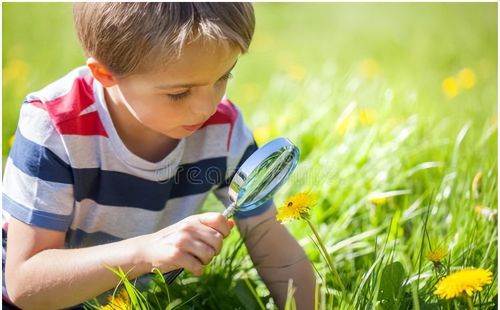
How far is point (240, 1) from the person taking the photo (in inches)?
53.9

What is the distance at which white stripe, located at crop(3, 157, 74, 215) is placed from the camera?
1365 mm

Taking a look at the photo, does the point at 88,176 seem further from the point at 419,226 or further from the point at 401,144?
the point at 401,144

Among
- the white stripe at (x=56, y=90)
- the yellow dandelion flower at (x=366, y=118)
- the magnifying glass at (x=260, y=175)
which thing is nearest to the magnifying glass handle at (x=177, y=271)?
the magnifying glass at (x=260, y=175)

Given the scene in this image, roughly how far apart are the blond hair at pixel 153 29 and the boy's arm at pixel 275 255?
1.22 feet

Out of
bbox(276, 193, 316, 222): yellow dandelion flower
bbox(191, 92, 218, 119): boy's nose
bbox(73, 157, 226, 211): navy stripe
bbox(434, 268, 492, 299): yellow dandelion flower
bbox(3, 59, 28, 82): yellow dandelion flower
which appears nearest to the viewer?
bbox(434, 268, 492, 299): yellow dandelion flower

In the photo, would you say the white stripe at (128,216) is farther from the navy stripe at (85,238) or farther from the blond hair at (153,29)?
the blond hair at (153,29)

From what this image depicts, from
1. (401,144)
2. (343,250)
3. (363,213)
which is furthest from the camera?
(401,144)

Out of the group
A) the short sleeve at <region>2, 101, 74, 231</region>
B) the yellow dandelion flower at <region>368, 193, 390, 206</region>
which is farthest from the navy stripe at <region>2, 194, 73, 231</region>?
the yellow dandelion flower at <region>368, 193, 390, 206</region>

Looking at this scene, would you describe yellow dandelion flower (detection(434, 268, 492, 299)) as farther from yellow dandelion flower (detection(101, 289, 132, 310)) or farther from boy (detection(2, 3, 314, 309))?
yellow dandelion flower (detection(101, 289, 132, 310))

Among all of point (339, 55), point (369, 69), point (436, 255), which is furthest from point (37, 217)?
point (339, 55)

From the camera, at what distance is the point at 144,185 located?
4.95 ft

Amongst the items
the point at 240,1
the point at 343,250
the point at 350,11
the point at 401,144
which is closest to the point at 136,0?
the point at 240,1

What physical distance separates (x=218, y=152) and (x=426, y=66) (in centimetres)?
205

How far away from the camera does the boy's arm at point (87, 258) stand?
120 centimetres
